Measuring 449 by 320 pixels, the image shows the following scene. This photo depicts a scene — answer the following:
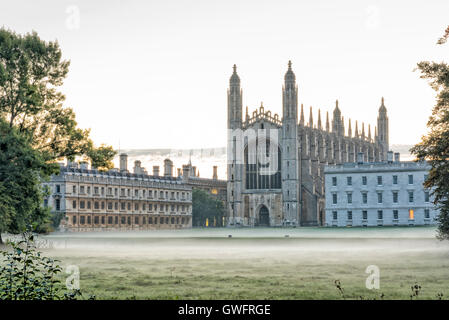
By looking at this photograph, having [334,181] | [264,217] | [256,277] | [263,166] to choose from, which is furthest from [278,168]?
[256,277]

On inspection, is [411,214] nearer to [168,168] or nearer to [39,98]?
[168,168]

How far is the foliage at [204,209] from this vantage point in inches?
4958

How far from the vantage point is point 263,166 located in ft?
393

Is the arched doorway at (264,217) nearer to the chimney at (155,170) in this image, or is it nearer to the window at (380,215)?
the chimney at (155,170)

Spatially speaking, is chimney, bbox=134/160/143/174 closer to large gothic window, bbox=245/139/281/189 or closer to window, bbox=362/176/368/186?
large gothic window, bbox=245/139/281/189

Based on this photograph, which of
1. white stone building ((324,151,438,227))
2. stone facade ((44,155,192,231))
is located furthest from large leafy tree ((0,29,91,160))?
white stone building ((324,151,438,227))

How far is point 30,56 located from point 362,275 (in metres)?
26.0

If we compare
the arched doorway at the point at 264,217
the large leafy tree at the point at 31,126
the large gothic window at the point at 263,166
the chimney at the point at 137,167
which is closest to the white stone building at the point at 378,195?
the large gothic window at the point at 263,166

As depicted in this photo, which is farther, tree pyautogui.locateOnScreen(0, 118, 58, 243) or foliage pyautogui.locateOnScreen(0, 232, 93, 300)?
tree pyautogui.locateOnScreen(0, 118, 58, 243)

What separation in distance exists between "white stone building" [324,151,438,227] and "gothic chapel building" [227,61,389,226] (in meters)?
11.3

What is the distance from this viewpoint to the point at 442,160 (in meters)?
29.7

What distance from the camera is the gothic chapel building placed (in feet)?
382
